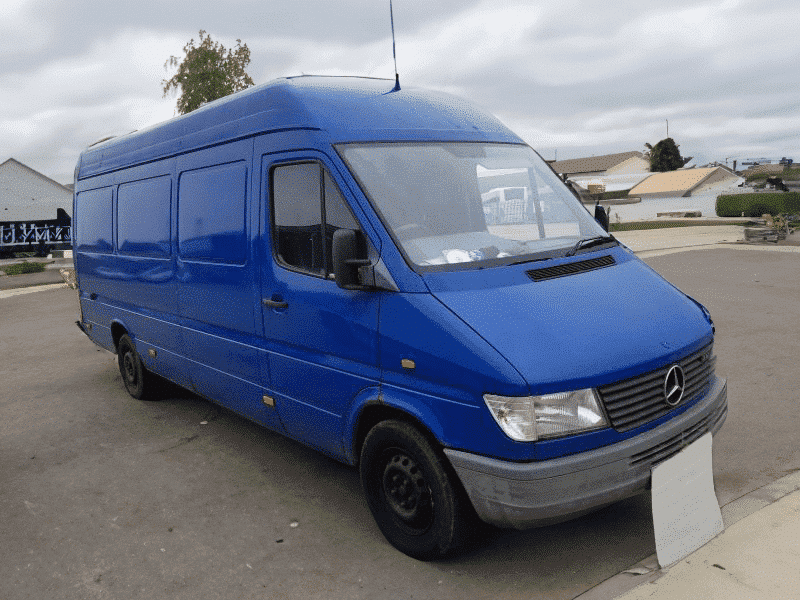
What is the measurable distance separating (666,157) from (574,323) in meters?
89.4

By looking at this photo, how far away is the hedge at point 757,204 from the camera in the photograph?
47.8 m

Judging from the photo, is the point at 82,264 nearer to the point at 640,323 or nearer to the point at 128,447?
the point at 128,447

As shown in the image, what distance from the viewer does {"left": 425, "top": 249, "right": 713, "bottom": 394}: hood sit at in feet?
10.5

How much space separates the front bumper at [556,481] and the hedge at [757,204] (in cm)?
4910

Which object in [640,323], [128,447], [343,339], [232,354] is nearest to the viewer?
[640,323]

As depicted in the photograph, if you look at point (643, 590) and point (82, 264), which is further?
point (82, 264)

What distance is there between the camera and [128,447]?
5.88 m

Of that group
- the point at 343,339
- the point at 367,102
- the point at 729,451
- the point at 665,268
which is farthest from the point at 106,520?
the point at 665,268

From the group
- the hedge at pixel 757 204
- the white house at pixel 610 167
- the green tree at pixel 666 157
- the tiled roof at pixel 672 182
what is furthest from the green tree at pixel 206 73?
the green tree at pixel 666 157

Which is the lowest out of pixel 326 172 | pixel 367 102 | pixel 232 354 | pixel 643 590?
pixel 643 590

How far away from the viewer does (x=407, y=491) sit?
3.73 metres

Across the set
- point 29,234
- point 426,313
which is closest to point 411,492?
point 426,313

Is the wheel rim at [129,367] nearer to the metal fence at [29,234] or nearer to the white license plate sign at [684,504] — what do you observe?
the white license plate sign at [684,504]

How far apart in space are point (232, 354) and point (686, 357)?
2984 mm
